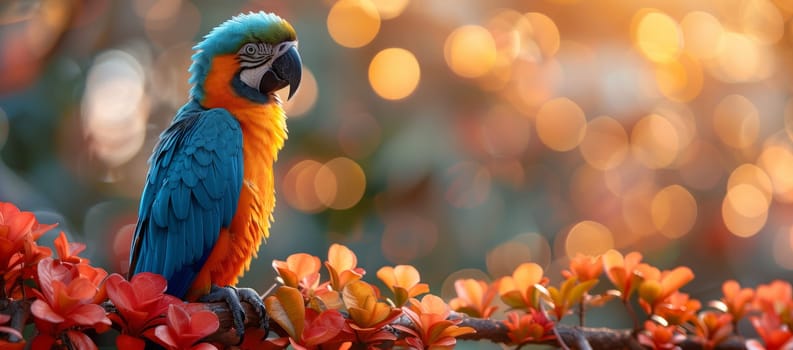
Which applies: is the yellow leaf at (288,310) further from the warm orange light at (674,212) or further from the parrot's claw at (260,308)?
the warm orange light at (674,212)

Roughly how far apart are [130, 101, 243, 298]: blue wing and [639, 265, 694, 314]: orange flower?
0.55m

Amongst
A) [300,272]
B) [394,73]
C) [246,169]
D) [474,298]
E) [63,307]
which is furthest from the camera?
[394,73]

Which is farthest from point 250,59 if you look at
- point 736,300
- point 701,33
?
point 701,33

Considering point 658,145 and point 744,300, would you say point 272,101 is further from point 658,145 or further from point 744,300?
point 658,145

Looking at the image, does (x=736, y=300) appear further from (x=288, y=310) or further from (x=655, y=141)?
(x=655, y=141)

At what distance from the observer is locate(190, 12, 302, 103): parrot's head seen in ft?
3.67

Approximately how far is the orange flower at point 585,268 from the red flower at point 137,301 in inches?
20.1

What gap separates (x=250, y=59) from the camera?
112 centimetres

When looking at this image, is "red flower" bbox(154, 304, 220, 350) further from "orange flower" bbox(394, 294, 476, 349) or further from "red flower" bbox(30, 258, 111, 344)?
"orange flower" bbox(394, 294, 476, 349)

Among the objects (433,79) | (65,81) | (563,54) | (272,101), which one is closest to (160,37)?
Answer: (65,81)

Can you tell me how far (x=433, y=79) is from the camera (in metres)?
2.79

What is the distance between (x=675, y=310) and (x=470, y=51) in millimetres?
1910

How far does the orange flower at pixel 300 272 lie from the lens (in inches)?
33.4

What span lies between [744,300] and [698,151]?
7.19ft
